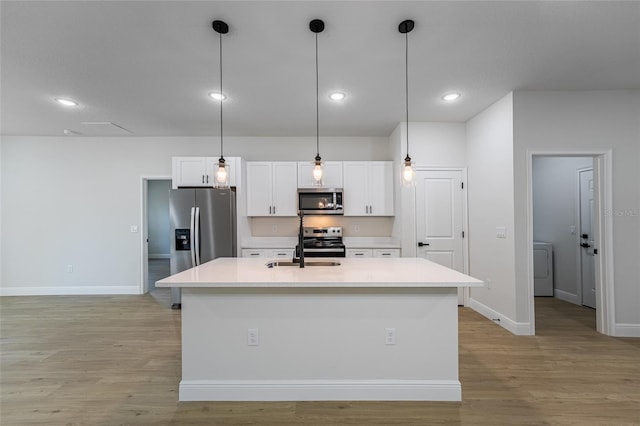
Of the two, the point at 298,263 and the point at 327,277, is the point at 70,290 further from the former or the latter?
the point at 327,277

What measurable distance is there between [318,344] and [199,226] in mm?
2852

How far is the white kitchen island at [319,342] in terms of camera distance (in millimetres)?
2115

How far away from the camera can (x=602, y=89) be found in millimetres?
3236

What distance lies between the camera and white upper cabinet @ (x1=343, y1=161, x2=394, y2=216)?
4.74 m

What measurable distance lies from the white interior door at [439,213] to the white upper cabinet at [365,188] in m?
0.61

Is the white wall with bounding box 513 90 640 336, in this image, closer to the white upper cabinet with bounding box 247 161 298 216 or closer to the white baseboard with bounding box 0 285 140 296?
the white upper cabinet with bounding box 247 161 298 216

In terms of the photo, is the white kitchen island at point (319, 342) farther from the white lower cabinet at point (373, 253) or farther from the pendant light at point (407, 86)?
the white lower cabinet at point (373, 253)

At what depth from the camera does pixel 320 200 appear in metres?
4.64

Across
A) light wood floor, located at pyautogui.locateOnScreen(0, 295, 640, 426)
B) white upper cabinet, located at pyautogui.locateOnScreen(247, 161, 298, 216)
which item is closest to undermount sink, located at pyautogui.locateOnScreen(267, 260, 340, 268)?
light wood floor, located at pyautogui.locateOnScreen(0, 295, 640, 426)

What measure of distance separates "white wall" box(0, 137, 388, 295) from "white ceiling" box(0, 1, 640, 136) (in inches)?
43.0

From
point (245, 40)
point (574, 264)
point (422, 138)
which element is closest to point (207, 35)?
point (245, 40)

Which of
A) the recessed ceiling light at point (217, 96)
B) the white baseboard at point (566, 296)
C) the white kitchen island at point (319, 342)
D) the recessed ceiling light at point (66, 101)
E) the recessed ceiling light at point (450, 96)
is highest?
the recessed ceiling light at point (66, 101)

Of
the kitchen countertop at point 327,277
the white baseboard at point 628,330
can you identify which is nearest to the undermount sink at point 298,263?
the kitchen countertop at point 327,277

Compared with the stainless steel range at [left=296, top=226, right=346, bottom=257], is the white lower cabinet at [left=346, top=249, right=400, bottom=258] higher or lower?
lower
